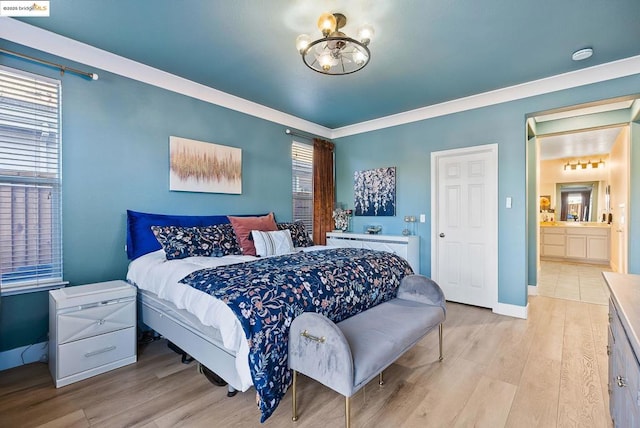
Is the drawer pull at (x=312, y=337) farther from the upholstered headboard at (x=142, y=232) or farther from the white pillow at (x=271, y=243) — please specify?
the upholstered headboard at (x=142, y=232)

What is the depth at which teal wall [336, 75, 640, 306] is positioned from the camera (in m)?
3.30

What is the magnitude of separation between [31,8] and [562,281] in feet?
23.9

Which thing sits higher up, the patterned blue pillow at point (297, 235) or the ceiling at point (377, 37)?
the ceiling at point (377, 37)

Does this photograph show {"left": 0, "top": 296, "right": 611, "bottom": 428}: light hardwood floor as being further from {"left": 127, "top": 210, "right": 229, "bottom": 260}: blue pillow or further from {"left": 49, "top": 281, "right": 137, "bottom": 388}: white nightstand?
{"left": 127, "top": 210, "right": 229, "bottom": 260}: blue pillow

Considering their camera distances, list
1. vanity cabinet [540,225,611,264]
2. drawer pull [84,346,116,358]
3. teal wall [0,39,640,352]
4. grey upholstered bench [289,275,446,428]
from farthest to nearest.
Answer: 1. vanity cabinet [540,225,611,264]
2. teal wall [0,39,640,352]
3. drawer pull [84,346,116,358]
4. grey upholstered bench [289,275,446,428]

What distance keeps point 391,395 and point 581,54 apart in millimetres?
3252

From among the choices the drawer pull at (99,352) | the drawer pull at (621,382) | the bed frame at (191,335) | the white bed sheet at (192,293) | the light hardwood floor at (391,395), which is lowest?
the light hardwood floor at (391,395)

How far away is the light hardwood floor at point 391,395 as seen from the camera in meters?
1.71

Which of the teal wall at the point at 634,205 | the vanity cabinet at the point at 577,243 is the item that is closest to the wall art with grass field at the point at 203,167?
the teal wall at the point at 634,205

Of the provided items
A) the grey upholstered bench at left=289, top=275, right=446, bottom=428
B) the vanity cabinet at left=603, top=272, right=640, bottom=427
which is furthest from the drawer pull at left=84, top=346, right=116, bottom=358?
the vanity cabinet at left=603, top=272, right=640, bottom=427

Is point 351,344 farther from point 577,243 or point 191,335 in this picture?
point 577,243

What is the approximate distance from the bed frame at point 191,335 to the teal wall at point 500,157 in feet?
10.4

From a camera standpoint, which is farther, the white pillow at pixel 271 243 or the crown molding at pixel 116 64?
the white pillow at pixel 271 243

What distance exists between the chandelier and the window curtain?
2.48 metres
